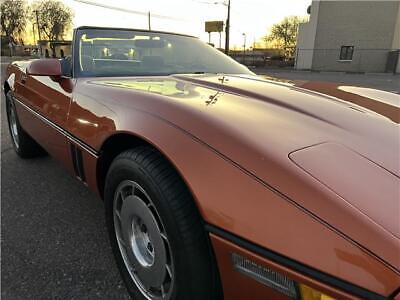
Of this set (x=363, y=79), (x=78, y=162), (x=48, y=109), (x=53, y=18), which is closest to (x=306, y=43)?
(x=363, y=79)

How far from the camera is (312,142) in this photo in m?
1.34

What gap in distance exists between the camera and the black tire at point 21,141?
3711mm

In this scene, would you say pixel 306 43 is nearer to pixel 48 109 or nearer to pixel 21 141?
pixel 21 141

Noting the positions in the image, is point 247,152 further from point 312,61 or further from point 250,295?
point 312,61

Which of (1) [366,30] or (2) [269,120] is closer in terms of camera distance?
(2) [269,120]

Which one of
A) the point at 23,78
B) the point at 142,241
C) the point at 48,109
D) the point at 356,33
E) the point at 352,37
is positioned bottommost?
the point at 142,241

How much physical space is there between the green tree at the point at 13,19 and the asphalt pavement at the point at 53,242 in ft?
181

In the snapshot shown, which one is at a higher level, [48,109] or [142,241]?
[48,109]

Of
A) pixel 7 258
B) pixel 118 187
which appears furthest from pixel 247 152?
pixel 7 258

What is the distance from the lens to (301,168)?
1165mm

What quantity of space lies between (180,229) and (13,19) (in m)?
59.4

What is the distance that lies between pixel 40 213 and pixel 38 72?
1.00m

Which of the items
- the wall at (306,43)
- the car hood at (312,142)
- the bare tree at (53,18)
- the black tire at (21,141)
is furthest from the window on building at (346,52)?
the bare tree at (53,18)

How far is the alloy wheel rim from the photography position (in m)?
1.50
